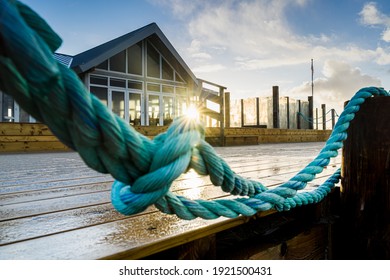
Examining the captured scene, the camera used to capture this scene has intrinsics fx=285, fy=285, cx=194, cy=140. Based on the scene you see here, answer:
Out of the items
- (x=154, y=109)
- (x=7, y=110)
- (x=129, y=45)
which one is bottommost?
(x=7, y=110)

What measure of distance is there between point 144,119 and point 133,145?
34.1 ft

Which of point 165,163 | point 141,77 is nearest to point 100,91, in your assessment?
point 141,77

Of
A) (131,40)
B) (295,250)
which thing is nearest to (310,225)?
(295,250)

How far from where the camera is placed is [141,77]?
35.3ft

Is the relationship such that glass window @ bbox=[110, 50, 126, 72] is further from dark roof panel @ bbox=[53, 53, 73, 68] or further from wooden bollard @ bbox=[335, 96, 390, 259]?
wooden bollard @ bbox=[335, 96, 390, 259]

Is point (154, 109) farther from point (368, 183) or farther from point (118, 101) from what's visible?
point (368, 183)

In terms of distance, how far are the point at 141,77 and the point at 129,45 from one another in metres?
1.50

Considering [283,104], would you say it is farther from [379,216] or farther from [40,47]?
[40,47]

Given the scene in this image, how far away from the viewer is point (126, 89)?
34.5 ft

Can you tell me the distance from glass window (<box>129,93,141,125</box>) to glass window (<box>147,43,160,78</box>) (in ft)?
3.36

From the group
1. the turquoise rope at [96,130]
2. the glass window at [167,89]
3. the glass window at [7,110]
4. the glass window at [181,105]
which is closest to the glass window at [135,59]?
the glass window at [167,89]

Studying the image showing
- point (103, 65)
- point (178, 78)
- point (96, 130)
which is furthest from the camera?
point (178, 78)

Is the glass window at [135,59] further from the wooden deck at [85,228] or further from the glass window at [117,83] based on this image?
the wooden deck at [85,228]

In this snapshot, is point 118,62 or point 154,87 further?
point 154,87
